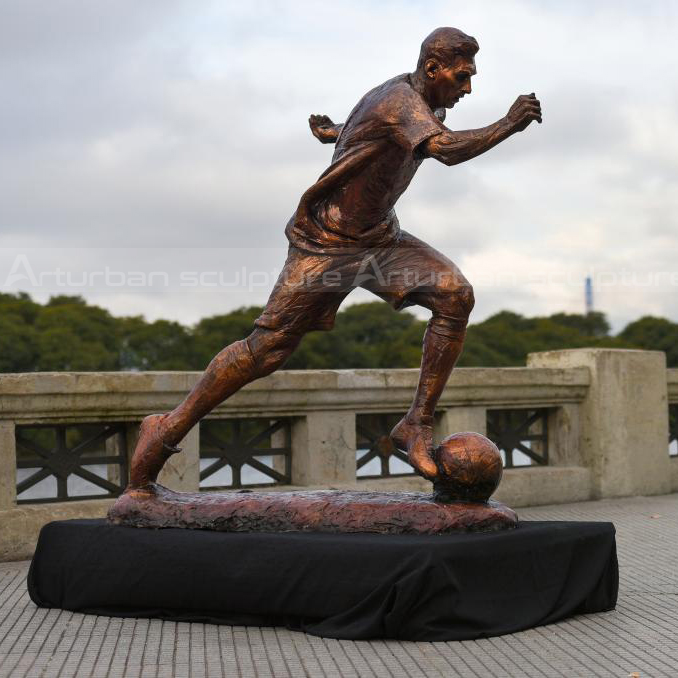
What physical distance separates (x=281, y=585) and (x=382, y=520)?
0.48m

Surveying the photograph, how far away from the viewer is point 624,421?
8938mm

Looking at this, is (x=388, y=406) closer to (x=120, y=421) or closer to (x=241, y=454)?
(x=241, y=454)

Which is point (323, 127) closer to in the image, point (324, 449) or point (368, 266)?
point (368, 266)

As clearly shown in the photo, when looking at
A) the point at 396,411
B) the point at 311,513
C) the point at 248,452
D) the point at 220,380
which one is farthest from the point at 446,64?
the point at 396,411

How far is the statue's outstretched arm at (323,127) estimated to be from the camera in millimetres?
5379

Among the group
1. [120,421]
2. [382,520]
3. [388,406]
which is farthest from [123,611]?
[388,406]

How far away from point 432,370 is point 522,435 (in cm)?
405

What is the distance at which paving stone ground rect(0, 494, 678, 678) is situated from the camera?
389 cm

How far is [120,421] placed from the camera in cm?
696

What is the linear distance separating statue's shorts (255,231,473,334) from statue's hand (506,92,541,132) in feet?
2.66

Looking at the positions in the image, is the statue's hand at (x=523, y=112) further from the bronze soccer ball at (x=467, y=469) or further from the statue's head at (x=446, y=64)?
the bronze soccer ball at (x=467, y=469)

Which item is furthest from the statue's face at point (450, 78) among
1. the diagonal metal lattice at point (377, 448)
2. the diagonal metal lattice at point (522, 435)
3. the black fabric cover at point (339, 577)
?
the diagonal metal lattice at point (522, 435)

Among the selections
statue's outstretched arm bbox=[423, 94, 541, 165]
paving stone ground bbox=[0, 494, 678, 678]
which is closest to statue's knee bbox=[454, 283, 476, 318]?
statue's outstretched arm bbox=[423, 94, 541, 165]

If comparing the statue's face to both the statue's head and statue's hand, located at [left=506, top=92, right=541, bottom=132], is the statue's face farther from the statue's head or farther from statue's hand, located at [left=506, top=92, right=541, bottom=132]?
statue's hand, located at [left=506, top=92, right=541, bottom=132]
